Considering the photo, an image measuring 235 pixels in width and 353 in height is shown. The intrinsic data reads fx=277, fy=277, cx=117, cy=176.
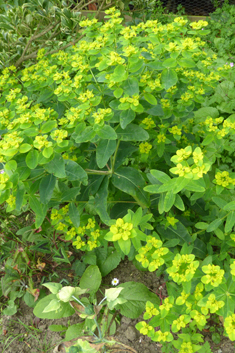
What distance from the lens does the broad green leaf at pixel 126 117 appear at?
134 cm

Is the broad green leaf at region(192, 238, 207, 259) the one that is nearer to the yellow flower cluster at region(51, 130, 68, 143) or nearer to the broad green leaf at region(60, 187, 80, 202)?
the broad green leaf at region(60, 187, 80, 202)

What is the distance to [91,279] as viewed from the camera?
207 cm

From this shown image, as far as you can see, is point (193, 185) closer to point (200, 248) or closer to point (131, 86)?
point (131, 86)

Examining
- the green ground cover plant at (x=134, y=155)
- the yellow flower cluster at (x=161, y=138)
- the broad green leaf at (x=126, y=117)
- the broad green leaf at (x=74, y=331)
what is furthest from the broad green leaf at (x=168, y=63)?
the broad green leaf at (x=74, y=331)

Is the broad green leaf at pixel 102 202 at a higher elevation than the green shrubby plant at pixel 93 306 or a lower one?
higher

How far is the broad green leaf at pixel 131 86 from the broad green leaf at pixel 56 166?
0.45 metres

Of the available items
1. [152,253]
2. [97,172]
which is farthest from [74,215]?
[152,253]

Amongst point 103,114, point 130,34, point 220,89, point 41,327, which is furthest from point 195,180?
point 220,89

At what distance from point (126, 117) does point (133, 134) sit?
0.53 ft

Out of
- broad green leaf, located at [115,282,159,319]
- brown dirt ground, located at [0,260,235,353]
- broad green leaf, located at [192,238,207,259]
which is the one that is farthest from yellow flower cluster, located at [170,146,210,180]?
brown dirt ground, located at [0,260,235,353]

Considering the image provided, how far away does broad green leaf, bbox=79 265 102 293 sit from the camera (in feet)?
6.72

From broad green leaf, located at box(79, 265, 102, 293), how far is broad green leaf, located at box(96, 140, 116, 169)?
1.01 m

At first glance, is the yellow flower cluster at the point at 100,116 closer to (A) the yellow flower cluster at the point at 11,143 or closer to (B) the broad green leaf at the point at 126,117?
(B) the broad green leaf at the point at 126,117

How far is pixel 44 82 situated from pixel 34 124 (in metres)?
0.51
